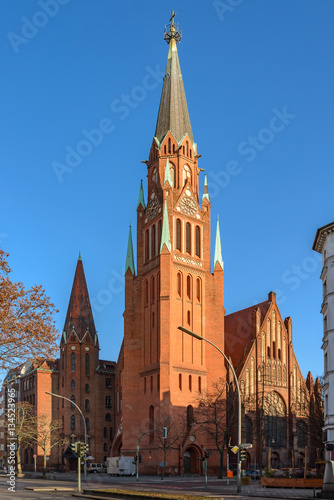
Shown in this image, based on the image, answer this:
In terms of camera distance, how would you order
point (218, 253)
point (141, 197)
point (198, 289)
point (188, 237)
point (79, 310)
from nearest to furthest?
point (198, 289) < point (188, 237) < point (218, 253) < point (141, 197) < point (79, 310)

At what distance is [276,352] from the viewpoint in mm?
81375

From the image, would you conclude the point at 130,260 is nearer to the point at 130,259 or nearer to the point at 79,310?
the point at 130,259

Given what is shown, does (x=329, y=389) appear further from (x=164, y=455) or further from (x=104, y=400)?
(x=104, y=400)

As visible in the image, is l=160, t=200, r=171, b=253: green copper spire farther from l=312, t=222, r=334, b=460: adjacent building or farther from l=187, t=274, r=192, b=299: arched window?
l=312, t=222, r=334, b=460: adjacent building

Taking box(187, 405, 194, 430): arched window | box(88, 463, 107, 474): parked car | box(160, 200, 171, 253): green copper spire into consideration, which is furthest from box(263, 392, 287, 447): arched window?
box(88, 463, 107, 474): parked car

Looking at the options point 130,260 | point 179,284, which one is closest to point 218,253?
point 179,284

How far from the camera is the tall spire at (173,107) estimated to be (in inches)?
3211

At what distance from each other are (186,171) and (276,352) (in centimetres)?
2515

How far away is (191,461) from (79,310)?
37.2 meters

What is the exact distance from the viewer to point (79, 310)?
328 ft

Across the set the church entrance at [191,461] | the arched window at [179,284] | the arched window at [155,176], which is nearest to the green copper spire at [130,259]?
the arched window at [179,284]

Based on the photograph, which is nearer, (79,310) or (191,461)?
(191,461)

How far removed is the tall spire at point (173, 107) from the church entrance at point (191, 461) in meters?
36.8

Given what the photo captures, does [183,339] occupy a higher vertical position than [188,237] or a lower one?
lower
